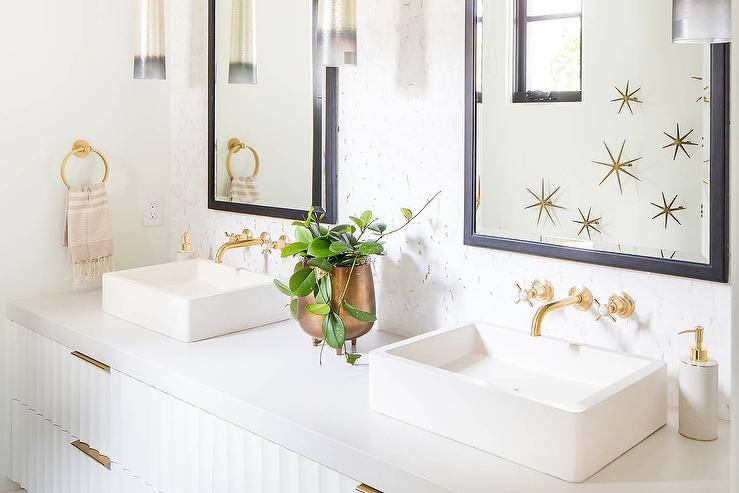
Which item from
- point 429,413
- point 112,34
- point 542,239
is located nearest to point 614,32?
point 542,239

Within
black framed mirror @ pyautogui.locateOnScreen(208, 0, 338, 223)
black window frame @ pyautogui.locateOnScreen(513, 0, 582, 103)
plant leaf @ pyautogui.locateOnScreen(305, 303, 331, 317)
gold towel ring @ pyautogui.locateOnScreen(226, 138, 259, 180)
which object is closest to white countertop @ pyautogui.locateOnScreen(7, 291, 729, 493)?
plant leaf @ pyautogui.locateOnScreen(305, 303, 331, 317)

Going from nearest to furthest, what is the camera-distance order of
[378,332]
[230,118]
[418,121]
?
[418,121]
[378,332]
[230,118]

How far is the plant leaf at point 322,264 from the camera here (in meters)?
1.53

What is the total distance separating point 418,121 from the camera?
1682 millimetres

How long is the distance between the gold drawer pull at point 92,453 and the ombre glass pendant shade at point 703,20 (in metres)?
1.58

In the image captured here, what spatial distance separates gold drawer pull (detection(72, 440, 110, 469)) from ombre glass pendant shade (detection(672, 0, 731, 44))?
158 cm

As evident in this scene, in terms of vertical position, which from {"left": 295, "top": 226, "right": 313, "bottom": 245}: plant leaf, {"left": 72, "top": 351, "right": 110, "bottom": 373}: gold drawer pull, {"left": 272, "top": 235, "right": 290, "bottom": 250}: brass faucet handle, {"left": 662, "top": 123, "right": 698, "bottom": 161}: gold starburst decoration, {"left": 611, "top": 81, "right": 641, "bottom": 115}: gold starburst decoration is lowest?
{"left": 72, "top": 351, "right": 110, "bottom": 373}: gold drawer pull

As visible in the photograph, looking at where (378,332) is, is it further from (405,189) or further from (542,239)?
(542,239)

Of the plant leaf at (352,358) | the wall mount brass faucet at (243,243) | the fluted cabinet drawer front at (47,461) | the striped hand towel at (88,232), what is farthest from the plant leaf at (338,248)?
the striped hand towel at (88,232)

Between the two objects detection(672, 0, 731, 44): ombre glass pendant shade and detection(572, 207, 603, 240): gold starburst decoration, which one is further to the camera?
detection(572, 207, 603, 240): gold starburst decoration

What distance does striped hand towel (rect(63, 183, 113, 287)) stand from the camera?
2.13 metres

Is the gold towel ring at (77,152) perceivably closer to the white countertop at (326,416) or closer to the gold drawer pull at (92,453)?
the white countertop at (326,416)

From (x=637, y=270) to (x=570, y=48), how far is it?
46 cm

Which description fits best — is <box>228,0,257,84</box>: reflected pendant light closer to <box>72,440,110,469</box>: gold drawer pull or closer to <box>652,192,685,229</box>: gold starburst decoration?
<box>72,440,110,469</box>: gold drawer pull
